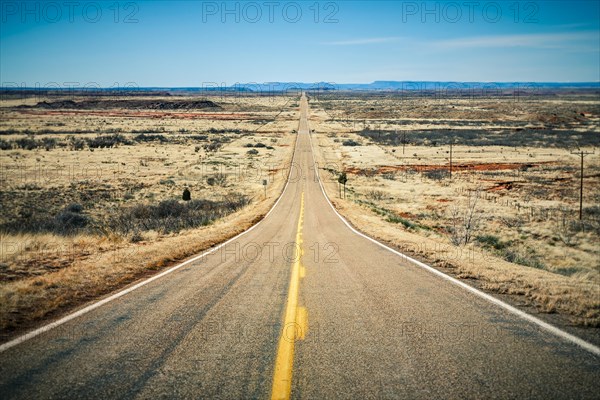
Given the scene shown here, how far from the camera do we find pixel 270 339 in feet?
17.0

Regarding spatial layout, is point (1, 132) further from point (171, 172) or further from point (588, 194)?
point (588, 194)

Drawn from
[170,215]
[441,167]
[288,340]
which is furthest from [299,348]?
[441,167]

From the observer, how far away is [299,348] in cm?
489

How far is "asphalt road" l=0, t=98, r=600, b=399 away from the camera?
156 inches

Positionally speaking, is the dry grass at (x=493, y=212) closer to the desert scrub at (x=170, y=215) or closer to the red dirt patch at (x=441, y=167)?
the red dirt patch at (x=441, y=167)

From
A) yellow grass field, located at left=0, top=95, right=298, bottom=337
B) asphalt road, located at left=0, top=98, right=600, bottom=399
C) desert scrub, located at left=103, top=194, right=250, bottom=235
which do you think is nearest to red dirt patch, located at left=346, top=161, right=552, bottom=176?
yellow grass field, located at left=0, top=95, right=298, bottom=337

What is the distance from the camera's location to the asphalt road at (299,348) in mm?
3969

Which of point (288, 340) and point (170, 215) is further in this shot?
point (170, 215)

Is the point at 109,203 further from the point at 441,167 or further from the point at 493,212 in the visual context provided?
the point at 441,167

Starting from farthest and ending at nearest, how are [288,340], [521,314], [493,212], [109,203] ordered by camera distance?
[109,203] → [493,212] → [521,314] → [288,340]

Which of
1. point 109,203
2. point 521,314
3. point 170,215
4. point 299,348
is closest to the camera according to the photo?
point 299,348

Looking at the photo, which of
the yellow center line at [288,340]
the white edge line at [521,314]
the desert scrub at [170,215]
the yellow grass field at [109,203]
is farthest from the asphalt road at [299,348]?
the desert scrub at [170,215]

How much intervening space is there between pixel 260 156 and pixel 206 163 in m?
10.7

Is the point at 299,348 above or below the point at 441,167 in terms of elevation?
below
